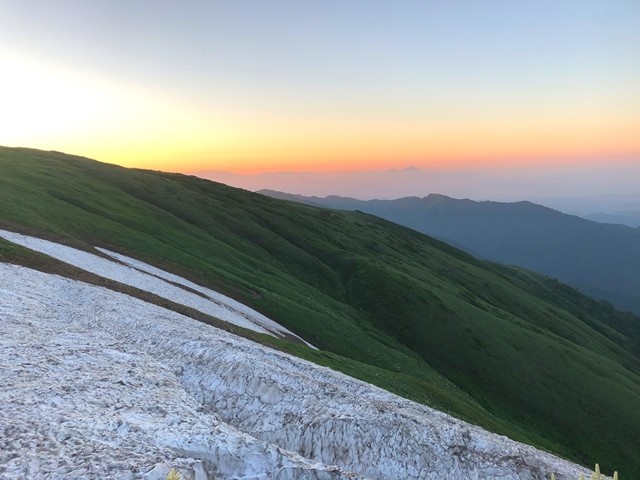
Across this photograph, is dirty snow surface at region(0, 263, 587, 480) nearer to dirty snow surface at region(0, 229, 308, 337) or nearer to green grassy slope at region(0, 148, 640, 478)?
green grassy slope at region(0, 148, 640, 478)

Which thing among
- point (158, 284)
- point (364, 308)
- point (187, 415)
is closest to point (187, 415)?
point (187, 415)

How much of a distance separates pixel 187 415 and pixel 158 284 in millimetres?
36240

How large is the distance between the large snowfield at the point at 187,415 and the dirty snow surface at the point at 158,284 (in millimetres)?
15028

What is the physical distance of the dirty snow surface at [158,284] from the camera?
1845 inches

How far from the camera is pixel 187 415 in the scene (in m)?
16.5

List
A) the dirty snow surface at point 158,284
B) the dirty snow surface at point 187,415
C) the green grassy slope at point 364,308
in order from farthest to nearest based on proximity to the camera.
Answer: the green grassy slope at point 364,308 < the dirty snow surface at point 158,284 < the dirty snow surface at point 187,415

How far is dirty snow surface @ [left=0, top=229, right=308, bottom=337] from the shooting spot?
46.9m

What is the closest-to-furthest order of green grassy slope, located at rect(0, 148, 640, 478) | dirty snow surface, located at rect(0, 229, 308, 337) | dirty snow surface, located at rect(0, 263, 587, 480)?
dirty snow surface, located at rect(0, 263, 587, 480) → dirty snow surface, located at rect(0, 229, 308, 337) → green grassy slope, located at rect(0, 148, 640, 478)

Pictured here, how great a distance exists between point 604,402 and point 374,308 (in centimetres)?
4341

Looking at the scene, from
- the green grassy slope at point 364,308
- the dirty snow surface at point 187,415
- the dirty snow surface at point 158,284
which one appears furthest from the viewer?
the green grassy slope at point 364,308

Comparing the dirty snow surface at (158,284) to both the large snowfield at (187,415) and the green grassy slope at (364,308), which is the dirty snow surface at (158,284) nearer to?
the green grassy slope at (364,308)

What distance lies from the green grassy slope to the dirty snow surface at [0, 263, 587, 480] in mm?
13995

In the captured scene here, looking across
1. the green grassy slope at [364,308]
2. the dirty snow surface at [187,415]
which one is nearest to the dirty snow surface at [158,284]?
the green grassy slope at [364,308]

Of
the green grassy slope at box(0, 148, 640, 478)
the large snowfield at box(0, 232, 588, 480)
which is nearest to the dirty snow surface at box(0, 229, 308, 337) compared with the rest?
the green grassy slope at box(0, 148, 640, 478)
